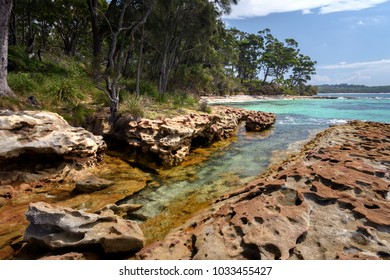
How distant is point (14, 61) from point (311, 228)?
17583 millimetres

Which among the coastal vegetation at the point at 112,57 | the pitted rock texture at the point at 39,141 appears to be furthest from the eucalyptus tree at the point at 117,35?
the pitted rock texture at the point at 39,141

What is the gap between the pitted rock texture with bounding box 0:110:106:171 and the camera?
6.88m

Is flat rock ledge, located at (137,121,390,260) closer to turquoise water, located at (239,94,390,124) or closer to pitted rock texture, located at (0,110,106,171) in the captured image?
pitted rock texture, located at (0,110,106,171)

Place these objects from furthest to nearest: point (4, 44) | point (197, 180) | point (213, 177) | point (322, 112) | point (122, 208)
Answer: point (322, 112) < point (4, 44) < point (213, 177) < point (197, 180) < point (122, 208)

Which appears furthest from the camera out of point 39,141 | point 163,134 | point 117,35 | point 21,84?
point 117,35

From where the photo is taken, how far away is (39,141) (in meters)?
7.28

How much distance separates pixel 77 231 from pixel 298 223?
3593 millimetres

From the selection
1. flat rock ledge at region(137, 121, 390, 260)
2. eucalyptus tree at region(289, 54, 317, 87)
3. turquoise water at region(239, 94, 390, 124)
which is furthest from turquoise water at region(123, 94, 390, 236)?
eucalyptus tree at region(289, 54, 317, 87)

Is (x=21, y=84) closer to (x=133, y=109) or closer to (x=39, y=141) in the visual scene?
(x=133, y=109)

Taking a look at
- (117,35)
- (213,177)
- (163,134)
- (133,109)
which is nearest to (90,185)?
(213,177)

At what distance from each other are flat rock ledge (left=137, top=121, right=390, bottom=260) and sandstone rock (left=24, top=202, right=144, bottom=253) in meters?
A: 0.37
